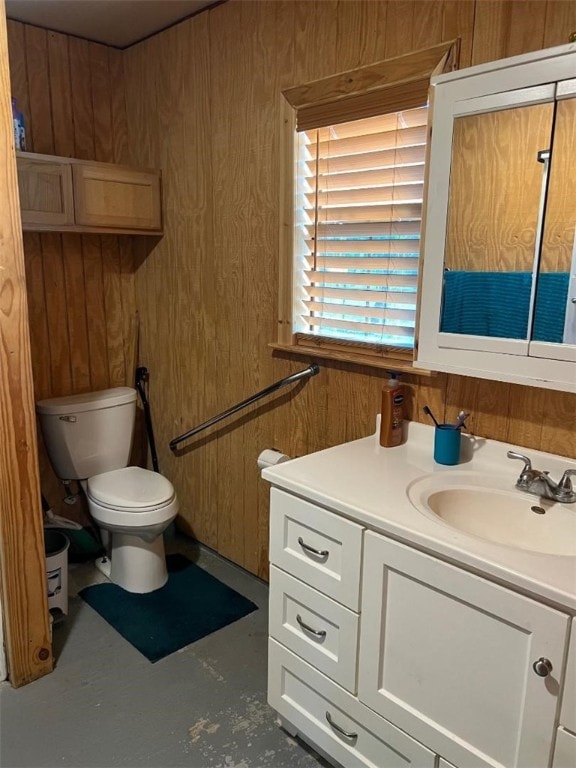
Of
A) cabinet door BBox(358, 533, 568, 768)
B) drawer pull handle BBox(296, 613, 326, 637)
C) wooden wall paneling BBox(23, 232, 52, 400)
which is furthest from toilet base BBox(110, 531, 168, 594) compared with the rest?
cabinet door BBox(358, 533, 568, 768)

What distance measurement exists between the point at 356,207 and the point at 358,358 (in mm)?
505

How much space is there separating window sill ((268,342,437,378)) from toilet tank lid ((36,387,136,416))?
0.90 metres

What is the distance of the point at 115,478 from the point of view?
265 centimetres

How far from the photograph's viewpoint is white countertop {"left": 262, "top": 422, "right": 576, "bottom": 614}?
3.77ft

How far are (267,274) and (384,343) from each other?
0.63m

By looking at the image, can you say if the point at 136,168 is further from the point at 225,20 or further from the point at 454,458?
the point at 454,458

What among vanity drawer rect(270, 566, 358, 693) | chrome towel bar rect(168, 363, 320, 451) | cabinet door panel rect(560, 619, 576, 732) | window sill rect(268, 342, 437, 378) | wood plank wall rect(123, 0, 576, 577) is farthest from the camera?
chrome towel bar rect(168, 363, 320, 451)

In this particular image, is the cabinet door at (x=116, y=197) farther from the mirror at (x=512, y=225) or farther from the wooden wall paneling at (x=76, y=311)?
the mirror at (x=512, y=225)

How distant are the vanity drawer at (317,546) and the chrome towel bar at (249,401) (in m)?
0.63

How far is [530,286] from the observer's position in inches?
60.5

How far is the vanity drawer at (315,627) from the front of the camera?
1521 millimetres

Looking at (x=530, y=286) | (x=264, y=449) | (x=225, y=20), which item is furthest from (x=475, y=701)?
(x=225, y=20)

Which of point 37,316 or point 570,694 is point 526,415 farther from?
point 37,316

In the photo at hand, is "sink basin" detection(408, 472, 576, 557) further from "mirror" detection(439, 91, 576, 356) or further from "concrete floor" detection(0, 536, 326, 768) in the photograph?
"concrete floor" detection(0, 536, 326, 768)
